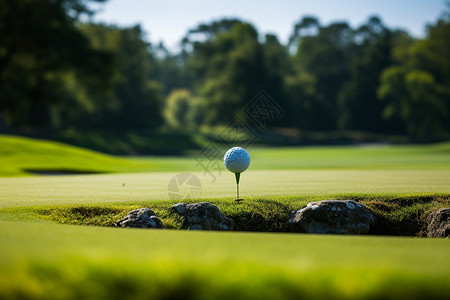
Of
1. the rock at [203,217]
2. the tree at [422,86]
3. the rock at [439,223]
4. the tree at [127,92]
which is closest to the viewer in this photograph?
the rock at [439,223]

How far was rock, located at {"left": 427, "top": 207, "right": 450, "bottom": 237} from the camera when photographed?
28.5 ft

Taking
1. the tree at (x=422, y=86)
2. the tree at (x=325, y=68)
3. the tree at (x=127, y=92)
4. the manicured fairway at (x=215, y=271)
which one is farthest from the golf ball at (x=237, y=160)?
the tree at (x=325, y=68)

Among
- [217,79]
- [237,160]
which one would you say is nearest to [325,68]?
[217,79]

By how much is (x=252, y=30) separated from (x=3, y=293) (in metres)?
92.7

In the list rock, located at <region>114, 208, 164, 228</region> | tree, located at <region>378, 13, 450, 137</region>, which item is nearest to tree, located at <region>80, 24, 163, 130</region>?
tree, located at <region>378, 13, 450, 137</region>

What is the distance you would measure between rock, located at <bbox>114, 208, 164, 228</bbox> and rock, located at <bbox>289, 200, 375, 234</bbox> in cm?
261

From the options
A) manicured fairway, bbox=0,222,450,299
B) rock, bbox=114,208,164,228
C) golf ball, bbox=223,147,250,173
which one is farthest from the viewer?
golf ball, bbox=223,147,250,173

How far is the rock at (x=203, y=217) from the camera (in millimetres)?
8852

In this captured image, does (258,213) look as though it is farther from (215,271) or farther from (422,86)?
(422,86)

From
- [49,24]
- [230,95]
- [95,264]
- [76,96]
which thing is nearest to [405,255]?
[95,264]

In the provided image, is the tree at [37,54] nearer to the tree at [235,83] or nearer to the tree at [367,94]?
the tree at [235,83]

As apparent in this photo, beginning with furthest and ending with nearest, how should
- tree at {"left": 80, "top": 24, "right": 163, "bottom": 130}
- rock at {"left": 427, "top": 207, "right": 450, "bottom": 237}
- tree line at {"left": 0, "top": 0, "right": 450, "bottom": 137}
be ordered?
tree at {"left": 80, "top": 24, "right": 163, "bottom": 130}
tree line at {"left": 0, "top": 0, "right": 450, "bottom": 137}
rock at {"left": 427, "top": 207, "right": 450, "bottom": 237}

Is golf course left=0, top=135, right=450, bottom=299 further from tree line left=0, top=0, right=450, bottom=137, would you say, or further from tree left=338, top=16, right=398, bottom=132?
tree left=338, top=16, right=398, bottom=132

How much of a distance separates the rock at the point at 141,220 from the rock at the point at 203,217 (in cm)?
54
